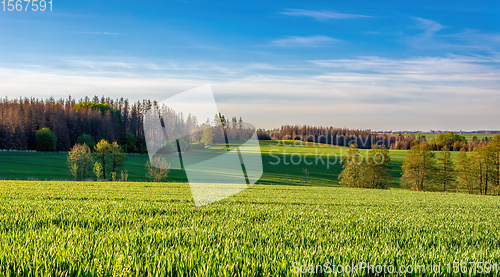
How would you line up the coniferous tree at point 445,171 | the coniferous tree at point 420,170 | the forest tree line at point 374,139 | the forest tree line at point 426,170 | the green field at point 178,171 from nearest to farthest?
1. the forest tree line at point 426,170
2. the green field at point 178,171
3. the coniferous tree at point 420,170
4. the coniferous tree at point 445,171
5. the forest tree line at point 374,139

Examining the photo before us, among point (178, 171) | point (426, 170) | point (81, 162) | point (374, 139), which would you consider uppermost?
point (374, 139)

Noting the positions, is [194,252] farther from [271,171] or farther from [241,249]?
[271,171]

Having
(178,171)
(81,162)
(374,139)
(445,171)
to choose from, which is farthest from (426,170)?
(374,139)

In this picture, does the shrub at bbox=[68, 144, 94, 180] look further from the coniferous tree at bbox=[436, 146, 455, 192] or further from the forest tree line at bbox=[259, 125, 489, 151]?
the forest tree line at bbox=[259, 125, 489, 151]

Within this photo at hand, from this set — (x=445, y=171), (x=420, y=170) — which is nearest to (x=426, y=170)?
(x=420, y=170)

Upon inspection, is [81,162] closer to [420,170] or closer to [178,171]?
[178,171]

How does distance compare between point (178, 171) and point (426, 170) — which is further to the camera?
point (178, 171)

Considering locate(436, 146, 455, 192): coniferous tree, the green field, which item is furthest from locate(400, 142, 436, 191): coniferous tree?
the green field

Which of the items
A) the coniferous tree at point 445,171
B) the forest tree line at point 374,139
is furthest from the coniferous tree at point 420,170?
the forest tree line at point 374,139

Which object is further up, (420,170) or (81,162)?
(81,162)

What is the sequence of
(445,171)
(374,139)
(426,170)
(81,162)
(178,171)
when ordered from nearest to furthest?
(81,162) → (426,170) → (445,171) → (178,171) → (374,139)

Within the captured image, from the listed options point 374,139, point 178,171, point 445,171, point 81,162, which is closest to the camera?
point 81,162

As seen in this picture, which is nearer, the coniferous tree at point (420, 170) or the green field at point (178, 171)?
the green field at point (178, 171)

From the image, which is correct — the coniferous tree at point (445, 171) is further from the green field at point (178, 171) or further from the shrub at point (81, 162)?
the shrub at point (81, 162)
